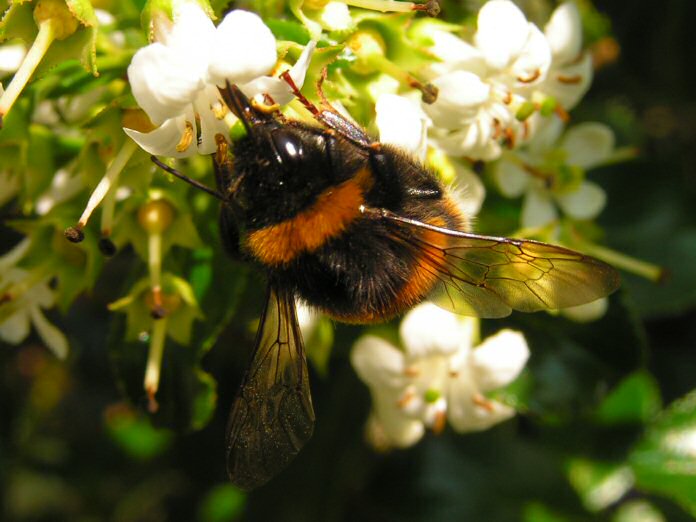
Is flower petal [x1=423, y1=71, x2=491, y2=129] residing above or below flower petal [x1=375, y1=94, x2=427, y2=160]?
below

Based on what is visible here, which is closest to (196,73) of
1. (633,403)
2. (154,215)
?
(154,215)

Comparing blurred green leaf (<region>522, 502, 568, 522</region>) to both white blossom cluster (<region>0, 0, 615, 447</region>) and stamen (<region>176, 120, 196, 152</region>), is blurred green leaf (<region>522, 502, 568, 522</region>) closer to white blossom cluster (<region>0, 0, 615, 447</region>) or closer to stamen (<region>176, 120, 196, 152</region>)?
white blossom cluster (<region>0, 0, 615, 447</region>)

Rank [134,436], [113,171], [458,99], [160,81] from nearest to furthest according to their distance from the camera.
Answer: [160,81] < [113,171] < [458,99] < [134,436]

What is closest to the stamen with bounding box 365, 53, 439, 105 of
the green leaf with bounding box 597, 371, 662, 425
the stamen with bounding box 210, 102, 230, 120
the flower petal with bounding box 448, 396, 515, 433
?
Result: the stamen with bounding box 210, 102, 230, 120

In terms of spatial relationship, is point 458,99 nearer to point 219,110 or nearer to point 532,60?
point 532,60

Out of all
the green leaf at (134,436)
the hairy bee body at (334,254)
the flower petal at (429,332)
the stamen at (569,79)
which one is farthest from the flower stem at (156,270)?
the green leaf at (134,436)

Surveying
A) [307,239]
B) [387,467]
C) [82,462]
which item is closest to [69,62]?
[307,239]

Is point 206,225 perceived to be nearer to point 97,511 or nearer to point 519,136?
point 519,136
